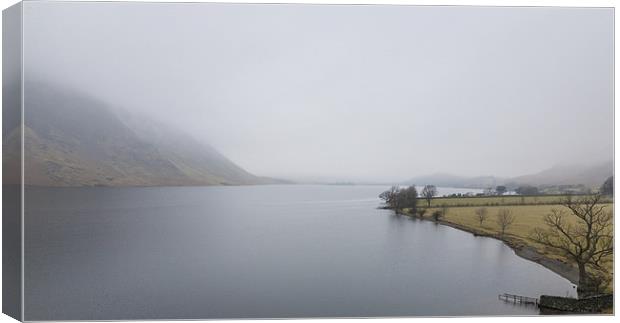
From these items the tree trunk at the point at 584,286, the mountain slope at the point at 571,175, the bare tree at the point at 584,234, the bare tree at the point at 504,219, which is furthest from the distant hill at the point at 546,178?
the tree trunk at the point at 584,286

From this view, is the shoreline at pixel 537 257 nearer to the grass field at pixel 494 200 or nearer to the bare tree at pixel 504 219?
the bare tree at pixel 504 219

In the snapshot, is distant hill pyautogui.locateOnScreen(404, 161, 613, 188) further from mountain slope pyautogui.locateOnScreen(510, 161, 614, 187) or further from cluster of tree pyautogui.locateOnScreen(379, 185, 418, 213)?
cluster of tree pyautogui.locateOnScreen(379, 185, 418, 213)

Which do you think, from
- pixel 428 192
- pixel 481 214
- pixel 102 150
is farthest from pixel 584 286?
pixel 102 150

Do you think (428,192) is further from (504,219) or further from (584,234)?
(584,234)

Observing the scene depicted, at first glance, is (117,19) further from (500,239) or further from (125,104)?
(500,239)

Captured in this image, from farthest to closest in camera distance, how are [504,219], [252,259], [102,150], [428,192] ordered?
[504,219]
[428,192]
[252,259]
[102,150]
